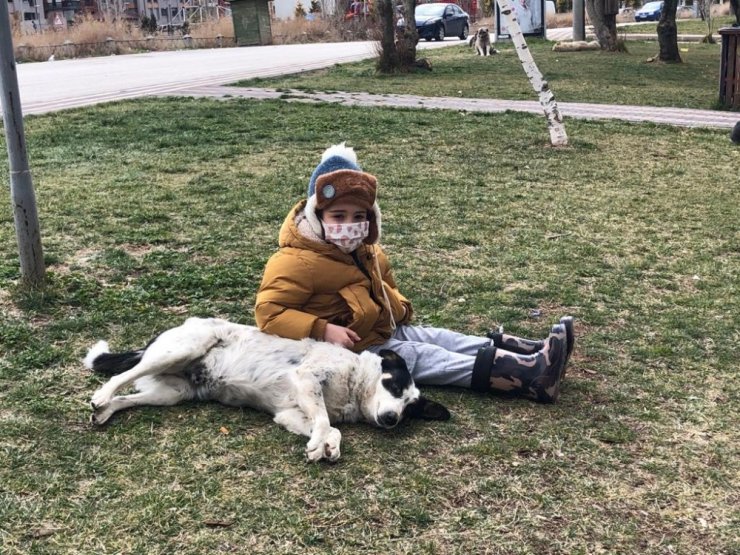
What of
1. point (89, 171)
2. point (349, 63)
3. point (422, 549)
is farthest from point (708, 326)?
point (349, 63)

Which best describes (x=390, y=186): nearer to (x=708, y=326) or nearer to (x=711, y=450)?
(x=708, y=326)

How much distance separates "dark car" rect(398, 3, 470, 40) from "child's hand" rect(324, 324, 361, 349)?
3257cm

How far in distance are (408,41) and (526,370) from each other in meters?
17.1

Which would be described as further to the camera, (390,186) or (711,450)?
(390,186)

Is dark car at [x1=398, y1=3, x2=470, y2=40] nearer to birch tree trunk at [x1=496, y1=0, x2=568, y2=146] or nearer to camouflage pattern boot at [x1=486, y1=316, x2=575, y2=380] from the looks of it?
birch tree trunk at [x1=496, y1=0, x2=568, y2=146]

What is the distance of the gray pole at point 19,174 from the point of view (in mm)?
4527

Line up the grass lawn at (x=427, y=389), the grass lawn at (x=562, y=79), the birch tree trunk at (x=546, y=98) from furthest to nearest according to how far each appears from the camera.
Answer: the grass lawn at (x=562, y=79) < the birch tree trunk at (x=546, y=98) < the grass lawn at (x=427, y=389)

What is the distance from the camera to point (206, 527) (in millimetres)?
2736

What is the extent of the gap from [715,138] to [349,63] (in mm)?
13705

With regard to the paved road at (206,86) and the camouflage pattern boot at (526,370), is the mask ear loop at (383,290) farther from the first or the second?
the paved road at (206,86)

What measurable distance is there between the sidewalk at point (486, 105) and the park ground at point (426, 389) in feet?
9.67

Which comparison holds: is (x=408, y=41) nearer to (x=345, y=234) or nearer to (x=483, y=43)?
(x=483, y=43)

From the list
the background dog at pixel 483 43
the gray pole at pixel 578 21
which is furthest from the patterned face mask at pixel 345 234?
the gray pole at pixel 578 21

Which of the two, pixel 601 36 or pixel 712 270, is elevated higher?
pixel 601 36
